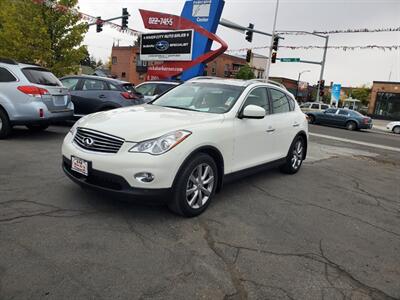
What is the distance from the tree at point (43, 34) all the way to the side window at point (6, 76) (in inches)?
375

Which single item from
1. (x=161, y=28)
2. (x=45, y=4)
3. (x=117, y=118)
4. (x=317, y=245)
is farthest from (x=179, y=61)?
(x=317, y=245)

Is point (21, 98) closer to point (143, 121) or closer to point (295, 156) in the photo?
point (143, 121)

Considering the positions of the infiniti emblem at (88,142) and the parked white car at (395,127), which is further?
the parked white car at (395,127)

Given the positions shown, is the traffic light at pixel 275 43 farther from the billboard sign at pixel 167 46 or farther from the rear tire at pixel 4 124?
the rear tire at pixel 4 124

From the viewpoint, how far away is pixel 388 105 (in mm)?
48906

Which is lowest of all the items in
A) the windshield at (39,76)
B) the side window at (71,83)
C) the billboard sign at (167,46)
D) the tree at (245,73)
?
the side window at (71,83)

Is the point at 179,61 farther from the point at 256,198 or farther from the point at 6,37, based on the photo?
the point at 256,198

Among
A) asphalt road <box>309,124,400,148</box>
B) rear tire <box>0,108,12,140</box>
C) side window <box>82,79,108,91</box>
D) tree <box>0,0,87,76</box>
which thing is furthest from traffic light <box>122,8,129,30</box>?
rear tire <box>0,108,12,140</box>

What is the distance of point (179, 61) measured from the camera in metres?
15.4

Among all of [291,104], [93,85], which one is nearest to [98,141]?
[291,104]

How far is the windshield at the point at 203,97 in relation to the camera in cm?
490

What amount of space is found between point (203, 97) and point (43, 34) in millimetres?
13783

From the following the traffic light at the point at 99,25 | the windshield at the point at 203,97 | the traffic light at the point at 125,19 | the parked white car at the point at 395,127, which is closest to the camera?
the windshield at the point at 203,97

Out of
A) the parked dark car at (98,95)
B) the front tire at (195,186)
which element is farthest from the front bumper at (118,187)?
the parked dark car at (98,95)
